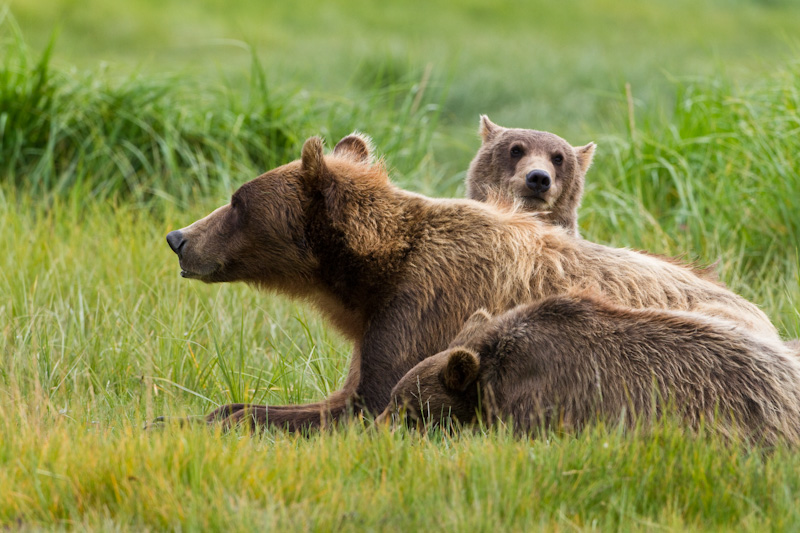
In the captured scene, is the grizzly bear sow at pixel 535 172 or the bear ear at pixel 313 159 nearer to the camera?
the bear ear at pixel 313 159

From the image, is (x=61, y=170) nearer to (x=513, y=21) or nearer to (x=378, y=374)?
(x=378, y=374)

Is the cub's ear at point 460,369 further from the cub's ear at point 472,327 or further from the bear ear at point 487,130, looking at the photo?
the bear ear at point 487,130

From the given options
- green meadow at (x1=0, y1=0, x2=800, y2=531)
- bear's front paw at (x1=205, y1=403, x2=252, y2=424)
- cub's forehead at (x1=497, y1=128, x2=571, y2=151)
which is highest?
cub's forehead at (x1=497, y1=128, x2=571, y2=151)

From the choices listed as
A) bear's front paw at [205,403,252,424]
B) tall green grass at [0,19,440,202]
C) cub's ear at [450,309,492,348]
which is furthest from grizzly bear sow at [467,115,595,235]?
bear's front paw at [205,403,252,424]

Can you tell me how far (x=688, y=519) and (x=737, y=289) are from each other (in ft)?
13.3

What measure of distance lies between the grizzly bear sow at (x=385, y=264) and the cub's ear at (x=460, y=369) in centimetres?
29

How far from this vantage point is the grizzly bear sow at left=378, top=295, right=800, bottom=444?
144 inches

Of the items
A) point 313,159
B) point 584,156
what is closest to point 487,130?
point 584,156

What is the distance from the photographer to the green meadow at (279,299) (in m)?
3.02

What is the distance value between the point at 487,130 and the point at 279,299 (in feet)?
8.08

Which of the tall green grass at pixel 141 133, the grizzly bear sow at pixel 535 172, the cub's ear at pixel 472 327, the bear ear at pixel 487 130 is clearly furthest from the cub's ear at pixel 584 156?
the cub's ear at pixel 472 327

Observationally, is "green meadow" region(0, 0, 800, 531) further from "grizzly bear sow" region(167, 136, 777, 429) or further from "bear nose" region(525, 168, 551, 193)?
"bear nose" region(525, 168, 551, 193)

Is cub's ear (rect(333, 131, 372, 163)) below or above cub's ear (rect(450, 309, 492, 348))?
above

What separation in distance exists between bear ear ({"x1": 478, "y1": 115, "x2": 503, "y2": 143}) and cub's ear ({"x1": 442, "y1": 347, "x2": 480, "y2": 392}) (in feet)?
11.9
